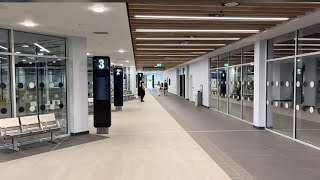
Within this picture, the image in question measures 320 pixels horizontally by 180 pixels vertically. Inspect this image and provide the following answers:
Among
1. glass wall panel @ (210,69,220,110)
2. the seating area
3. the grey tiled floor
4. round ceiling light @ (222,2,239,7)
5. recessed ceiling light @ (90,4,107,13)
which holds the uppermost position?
round ceiling light @ (222,2,239,7)

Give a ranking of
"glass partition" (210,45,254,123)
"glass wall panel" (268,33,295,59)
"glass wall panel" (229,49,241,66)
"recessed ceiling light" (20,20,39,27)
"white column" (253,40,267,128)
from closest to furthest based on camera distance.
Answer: "recessed ceiling light" (20,20,39,27)
"glass wall panel" (268,33,295,59)
"white column" (253,40,267,128)
"glass partition" (210,45,254,123)
"glass wall panel" (229,49,241,66)

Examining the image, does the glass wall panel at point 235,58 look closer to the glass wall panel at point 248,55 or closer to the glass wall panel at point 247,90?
the glass wall panel at point 248,55


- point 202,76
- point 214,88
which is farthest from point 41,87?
point 202,76

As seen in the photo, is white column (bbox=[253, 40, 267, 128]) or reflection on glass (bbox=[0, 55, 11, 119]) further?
white column (bbox=[253, 40, 267, 128])

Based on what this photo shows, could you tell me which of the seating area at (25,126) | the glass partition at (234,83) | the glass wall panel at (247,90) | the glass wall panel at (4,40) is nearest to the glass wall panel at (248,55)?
the glass partition at (234,83)

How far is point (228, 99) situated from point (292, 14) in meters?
7.56

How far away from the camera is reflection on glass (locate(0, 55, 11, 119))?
6734 mm

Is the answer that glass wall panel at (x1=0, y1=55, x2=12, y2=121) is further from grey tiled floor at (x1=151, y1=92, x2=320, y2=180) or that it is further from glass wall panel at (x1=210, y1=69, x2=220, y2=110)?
glass wall panel at (x1=210, y1=69, x2=220, y2=110)

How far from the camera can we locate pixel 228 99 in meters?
12.9

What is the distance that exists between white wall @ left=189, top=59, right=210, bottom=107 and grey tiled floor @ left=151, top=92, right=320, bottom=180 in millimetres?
6982

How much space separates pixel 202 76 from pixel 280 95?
29.9 ft

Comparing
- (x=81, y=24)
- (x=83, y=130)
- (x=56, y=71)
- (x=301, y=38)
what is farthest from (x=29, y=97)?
(x=301, y=38)

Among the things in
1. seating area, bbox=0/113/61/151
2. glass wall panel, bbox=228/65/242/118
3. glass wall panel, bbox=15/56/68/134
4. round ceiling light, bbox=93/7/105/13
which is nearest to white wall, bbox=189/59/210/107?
glass wall panel, bbox=228/65/242/118

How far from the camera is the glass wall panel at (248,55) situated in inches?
397
